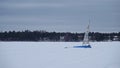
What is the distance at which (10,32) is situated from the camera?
108188 mm

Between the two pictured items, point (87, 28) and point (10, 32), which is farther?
point (10, 32)

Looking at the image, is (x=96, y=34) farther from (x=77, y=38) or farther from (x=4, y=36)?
(x=4, y=36)

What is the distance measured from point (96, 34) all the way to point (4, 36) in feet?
82.0
